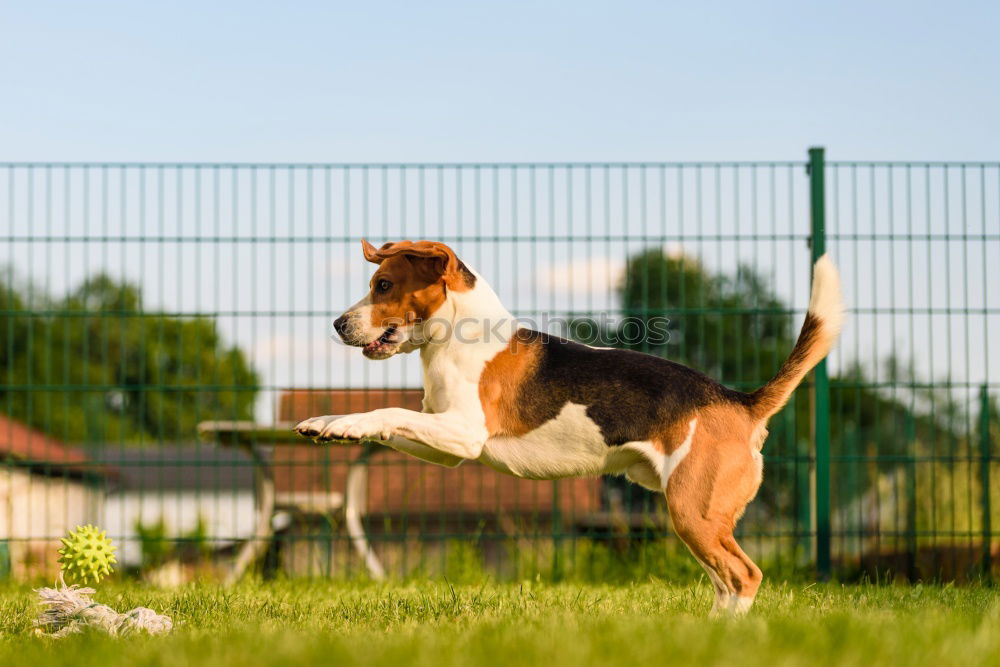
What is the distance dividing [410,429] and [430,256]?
0.94m

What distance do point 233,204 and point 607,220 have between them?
3.03 meters

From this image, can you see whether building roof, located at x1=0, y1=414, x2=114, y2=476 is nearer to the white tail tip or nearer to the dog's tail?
the dog's tail

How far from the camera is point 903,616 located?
5105 mm

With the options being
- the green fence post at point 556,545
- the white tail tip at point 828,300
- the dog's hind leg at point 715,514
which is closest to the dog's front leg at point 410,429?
the dog's hind leg at point 715,514

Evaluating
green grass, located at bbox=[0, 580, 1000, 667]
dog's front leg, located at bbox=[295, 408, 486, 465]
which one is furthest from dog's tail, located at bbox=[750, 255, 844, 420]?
dog's front leg, located at bbox=[295, 408, 486, 465]

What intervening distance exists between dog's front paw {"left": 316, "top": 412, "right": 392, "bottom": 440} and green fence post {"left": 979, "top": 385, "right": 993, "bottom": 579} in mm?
5789

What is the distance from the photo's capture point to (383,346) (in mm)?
5641

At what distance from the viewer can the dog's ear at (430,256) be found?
18.4 ft

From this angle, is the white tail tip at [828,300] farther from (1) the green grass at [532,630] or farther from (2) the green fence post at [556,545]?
(2) the green fence post at [556,545]

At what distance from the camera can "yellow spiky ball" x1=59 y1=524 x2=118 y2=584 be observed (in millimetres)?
5738

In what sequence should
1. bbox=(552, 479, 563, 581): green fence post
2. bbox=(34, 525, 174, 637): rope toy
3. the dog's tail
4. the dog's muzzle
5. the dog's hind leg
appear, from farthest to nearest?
bbox=(552, 479, 563, 581): green fence post < the dog's tail < the dog's muzzle < the dog's hind leg < bbox=(34, 525, 174, 637): rope toy

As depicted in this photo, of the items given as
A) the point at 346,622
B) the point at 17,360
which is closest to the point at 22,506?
the point at 346,622

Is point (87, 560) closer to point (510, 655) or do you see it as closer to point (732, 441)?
point (510, 655)

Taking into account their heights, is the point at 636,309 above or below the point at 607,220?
below
